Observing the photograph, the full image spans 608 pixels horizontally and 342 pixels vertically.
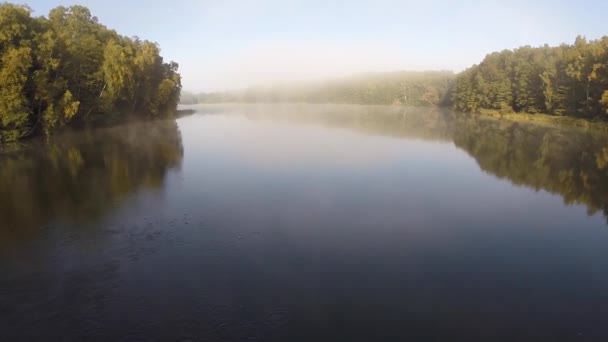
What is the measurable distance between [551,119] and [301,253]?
217 ft

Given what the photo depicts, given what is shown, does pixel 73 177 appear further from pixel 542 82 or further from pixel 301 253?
pixel 542 82

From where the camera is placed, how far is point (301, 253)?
12781mm

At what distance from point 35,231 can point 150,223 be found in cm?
387

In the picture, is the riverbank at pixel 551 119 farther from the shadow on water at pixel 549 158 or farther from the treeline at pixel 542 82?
the shadow on water at pixel 549 158

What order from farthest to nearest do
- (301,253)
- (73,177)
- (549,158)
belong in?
(549,158), (73,177), (301,253)

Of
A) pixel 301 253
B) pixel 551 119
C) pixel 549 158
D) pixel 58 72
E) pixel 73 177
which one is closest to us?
pixel 301 253

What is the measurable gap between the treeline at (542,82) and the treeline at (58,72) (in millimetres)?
61848

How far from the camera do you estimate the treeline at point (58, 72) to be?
35062mm

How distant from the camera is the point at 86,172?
976 inches

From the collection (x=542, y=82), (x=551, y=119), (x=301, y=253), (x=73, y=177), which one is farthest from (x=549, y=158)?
(x=542, y=82)

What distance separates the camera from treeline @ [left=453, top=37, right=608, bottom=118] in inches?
2263

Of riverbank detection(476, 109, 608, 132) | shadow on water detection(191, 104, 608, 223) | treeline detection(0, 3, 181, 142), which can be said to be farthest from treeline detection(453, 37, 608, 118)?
treeline detection(0, 3, 181, 142)

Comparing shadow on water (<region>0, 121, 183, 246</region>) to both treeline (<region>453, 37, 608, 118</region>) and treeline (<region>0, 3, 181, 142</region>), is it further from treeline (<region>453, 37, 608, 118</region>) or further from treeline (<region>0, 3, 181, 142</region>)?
treeline (<region>453, 37, 608, 118</region>)

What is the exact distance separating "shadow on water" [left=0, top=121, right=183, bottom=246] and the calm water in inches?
6.6
